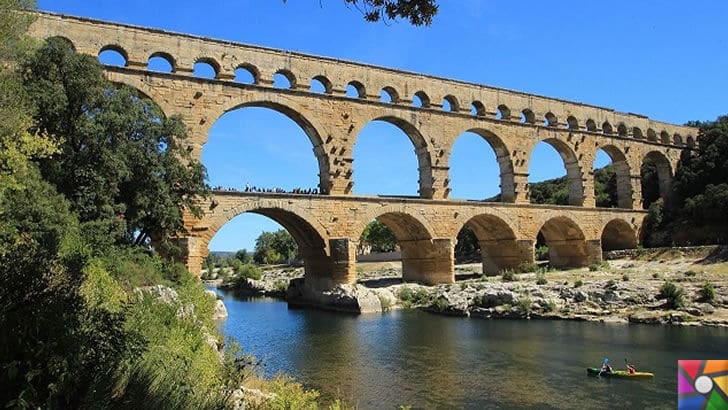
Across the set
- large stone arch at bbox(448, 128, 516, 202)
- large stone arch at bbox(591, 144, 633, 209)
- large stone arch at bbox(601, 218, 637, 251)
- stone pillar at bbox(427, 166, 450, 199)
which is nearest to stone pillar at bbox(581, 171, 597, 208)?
large stone arch at bbox(601, 218, 637, 251)

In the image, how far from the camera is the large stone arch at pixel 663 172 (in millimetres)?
38188

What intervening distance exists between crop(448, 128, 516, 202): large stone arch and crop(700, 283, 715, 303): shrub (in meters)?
12.3

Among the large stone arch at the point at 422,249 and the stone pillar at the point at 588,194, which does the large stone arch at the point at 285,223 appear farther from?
the stone pillar at the point at 588,194

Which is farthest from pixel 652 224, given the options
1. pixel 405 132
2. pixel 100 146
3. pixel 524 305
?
pixel 100 146

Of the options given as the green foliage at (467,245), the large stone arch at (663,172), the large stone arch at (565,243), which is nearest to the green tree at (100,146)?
the large stone arch at (565,243)

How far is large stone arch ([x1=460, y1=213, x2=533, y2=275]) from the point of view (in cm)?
2995

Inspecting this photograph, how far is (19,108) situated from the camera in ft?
42.6

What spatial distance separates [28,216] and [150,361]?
7968 mm

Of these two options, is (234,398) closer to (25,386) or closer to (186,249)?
(25,386)

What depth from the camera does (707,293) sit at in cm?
1923

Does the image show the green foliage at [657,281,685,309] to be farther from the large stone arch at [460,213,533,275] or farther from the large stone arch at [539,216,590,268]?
the large stone arch at [539,216,590,268]

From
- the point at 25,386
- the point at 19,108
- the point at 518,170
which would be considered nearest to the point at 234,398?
the point at 25,386

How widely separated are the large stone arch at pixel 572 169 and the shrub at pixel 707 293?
14.5 m

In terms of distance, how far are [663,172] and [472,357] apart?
31.6 metres
